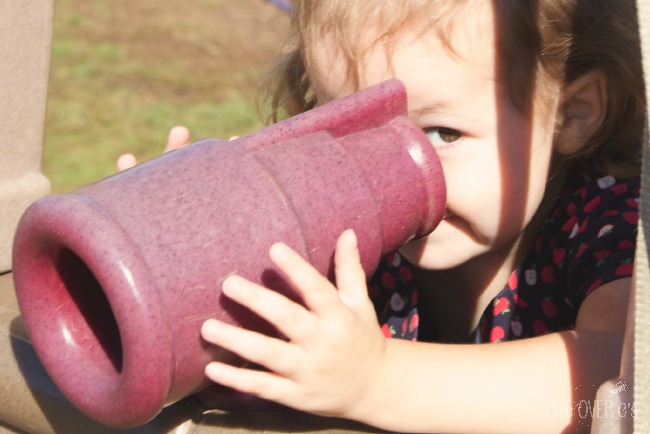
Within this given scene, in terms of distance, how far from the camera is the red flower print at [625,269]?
51.6 inches

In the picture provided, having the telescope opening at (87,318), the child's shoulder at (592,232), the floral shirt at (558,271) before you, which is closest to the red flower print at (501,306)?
the floral shirt at (558,271)

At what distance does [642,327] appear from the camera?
865mm

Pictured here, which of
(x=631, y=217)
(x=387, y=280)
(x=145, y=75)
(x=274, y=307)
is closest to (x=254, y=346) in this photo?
(x=274, y=307)

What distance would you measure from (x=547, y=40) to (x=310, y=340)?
2.24 ft

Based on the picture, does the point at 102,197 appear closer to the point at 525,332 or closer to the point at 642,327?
the point at 642,327

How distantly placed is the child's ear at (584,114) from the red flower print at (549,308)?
246mm

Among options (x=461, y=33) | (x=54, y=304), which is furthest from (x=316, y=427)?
(x=461, y=33)

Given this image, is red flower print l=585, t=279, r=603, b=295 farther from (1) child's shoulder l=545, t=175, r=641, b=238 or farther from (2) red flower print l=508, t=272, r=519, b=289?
(2) red flower print l=508, t=272, r=519, b=289

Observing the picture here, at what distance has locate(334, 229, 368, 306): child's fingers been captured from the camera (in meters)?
1.01

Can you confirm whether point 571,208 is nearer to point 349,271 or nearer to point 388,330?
point 388,330

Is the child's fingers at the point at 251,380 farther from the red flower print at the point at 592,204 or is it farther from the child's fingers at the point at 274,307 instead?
the red flower print at the point at 592,204

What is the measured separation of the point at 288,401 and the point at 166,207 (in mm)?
263

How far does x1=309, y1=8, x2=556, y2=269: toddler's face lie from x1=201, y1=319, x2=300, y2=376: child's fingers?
1.62ft

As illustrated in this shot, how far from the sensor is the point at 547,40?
4.79 ft
